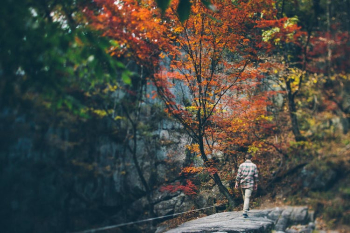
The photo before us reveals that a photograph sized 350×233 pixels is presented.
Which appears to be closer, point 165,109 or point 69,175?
point 69,175

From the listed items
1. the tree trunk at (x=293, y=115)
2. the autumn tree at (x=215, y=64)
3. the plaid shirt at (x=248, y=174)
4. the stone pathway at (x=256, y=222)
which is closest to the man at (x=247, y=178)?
the plaid shirt at (x=248, y=174)

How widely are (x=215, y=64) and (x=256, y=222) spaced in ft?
11.0

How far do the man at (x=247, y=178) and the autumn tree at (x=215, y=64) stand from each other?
0.54 m

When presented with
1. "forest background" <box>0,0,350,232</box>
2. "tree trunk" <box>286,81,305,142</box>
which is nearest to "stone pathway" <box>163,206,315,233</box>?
"forest background" <box>0,0,350,232</box>

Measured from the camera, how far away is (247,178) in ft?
16.8

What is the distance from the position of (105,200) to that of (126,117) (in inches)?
51.6

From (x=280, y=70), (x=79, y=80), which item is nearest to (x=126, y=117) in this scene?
(x=79, y=80)

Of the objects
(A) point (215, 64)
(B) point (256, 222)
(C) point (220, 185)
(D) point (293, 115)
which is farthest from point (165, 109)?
(B) point (256, 222)

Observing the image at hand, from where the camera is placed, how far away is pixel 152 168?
4.53 meters

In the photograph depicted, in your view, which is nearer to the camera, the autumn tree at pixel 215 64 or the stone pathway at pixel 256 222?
the stone pathway at pixel 256 222

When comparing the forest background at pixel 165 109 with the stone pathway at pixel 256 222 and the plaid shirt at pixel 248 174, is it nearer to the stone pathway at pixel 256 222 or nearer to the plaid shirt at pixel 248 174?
the stone pathway at pixel 256 222

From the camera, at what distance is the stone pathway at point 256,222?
4.43 m

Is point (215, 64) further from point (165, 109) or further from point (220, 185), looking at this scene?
point (220, 185)

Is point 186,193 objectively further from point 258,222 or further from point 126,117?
point 126,117
